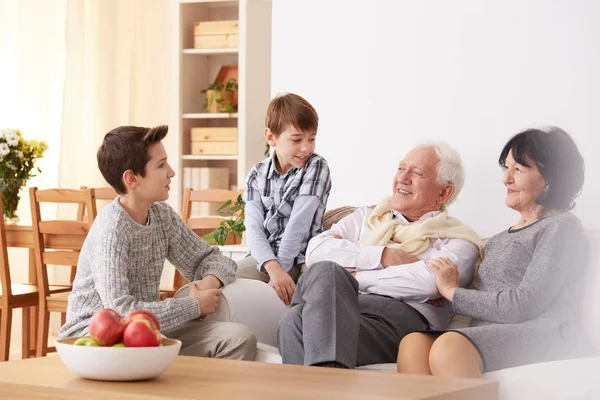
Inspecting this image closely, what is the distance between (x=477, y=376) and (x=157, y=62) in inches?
171

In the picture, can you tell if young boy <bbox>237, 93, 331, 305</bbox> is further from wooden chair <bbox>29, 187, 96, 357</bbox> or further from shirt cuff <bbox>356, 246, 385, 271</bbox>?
wooden chair <bbox>29, 187, 96, 357</bbox>

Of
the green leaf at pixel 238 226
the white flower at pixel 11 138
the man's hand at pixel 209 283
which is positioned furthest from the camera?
the white flower at pixel 11 138

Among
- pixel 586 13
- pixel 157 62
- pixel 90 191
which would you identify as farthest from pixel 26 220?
pixel 586 13

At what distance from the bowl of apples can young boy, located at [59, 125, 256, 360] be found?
0.59 metres

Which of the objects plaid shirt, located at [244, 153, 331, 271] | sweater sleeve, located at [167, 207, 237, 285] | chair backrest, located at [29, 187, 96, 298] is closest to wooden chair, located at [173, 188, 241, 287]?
chair backrest, located at [29, 187, 96, 298]

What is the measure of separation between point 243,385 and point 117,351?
245 millimetres

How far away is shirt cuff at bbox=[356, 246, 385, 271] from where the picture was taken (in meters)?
2.63

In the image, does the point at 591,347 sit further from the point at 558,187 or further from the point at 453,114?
the point at 453,114

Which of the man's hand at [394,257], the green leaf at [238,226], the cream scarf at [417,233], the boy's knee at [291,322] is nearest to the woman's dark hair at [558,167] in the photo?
the cream scarf at [417,233]

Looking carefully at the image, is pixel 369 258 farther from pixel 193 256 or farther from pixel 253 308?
pixel 193 256

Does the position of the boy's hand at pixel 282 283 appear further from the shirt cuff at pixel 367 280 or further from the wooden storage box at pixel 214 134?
the wooden storage box at pixel 214 134

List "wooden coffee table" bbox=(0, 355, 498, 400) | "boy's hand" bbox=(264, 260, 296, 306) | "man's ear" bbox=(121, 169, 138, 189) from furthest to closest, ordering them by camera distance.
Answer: "boy's hand" bbox=(264, 260, 296, 306) < "man's ear" bbox=(121, 169, 138, 189) < "wooden coffee table" bbox=(0, 355, 498, 400)

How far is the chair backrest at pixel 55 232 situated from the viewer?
12.8ft

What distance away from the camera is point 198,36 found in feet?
18.7
